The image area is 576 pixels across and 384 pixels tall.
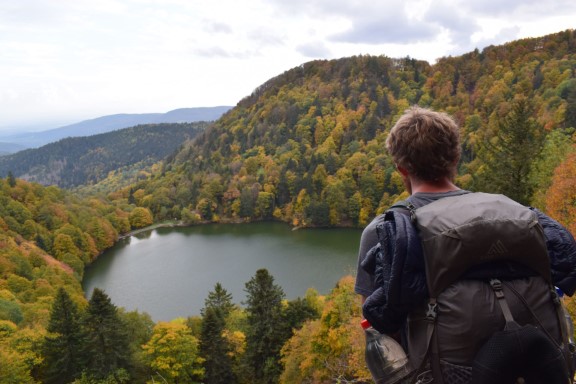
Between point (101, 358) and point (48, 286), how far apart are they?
65.2 feet

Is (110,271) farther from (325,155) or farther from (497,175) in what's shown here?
(325,155)

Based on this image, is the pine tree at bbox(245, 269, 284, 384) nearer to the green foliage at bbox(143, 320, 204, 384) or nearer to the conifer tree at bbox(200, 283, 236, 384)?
the conifer tree at bbox(200, 283, 236, 384)

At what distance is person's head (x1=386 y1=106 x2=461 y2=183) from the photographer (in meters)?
1.82

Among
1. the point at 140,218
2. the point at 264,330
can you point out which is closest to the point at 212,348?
the point at 264,330

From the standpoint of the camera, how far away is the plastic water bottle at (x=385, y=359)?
5.60 ft

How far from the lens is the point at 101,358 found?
17688 millimetres

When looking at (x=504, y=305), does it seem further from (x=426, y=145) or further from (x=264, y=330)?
(x=264, y=330)

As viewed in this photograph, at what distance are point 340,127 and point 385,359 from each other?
290 feet

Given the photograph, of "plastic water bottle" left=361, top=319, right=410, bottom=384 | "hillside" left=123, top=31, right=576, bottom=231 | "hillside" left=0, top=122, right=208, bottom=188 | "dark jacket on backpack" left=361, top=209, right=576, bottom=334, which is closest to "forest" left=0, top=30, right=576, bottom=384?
"hillside" left=123, top=31, right=576, bottom=231

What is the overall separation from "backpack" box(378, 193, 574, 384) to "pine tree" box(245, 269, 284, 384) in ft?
58.5

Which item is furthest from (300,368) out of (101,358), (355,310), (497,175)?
(497,175)

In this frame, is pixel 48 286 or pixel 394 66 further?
pixel 394 66

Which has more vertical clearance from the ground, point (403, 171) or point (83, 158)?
point (403, 171)

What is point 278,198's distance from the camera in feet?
230
